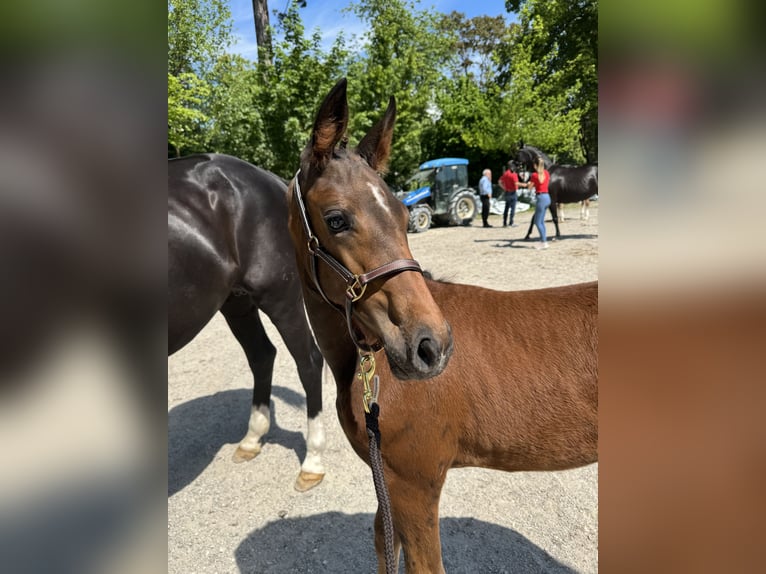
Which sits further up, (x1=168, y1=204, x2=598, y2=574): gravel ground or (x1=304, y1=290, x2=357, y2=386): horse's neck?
(x1=304, y1=290, x2=357, y2=386): horse's neck

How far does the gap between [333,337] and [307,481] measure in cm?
173

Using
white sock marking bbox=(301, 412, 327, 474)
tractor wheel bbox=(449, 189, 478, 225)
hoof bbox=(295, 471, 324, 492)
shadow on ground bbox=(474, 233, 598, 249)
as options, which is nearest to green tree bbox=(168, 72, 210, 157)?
white sock marking bbox=(301, 412, 327, 474)

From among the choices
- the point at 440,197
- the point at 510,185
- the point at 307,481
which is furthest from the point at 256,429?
the point at 440,197

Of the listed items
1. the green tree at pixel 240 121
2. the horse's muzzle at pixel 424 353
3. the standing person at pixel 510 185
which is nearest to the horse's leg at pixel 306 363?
the horse's muzzle at pixel 424 353

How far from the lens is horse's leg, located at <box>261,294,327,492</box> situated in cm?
317

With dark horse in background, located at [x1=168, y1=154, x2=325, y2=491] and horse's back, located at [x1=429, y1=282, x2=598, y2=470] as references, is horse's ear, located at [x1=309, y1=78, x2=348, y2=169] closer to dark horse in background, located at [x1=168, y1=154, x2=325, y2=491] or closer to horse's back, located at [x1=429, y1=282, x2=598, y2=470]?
horse's back, located at [x1=429, y1=282, x2=598, y2=470]

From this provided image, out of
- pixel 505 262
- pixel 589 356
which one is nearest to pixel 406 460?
pixel 589 356

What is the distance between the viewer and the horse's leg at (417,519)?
1.72 meters

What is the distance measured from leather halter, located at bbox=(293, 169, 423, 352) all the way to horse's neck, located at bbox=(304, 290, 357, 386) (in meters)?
0.12

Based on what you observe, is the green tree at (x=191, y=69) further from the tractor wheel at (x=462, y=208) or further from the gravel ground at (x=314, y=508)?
the tractor wheel at (x=462, y=208)
